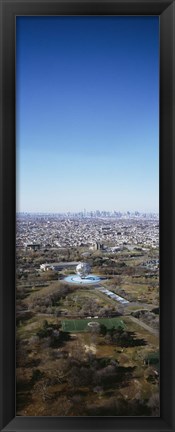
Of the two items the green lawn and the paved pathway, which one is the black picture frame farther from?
the green lawn

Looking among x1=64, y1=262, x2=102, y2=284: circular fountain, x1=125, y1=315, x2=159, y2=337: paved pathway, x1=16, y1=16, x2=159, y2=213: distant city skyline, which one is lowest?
x1=125, y1=315, x2=159, y2=337: paved pathway

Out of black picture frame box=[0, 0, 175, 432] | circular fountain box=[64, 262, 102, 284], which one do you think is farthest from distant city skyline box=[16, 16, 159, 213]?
circular fountain box=[64, 262, 102, 284]
